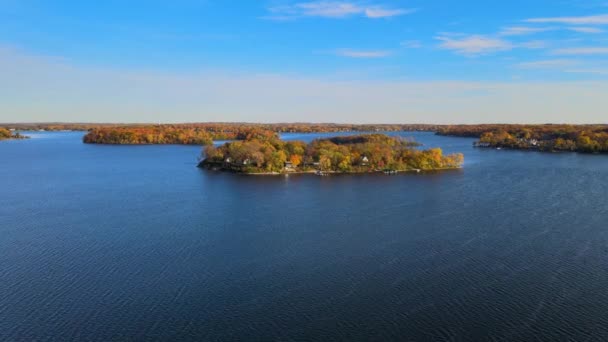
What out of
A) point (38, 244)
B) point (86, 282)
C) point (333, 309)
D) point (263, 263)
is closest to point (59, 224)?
point (38, 244)

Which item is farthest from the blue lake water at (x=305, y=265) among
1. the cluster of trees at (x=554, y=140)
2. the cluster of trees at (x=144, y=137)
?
the cluster of trees at (x=144, y=137)

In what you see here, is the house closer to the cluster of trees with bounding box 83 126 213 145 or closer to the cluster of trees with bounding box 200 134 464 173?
the cluster of trees with bounding box 200 134 464 173

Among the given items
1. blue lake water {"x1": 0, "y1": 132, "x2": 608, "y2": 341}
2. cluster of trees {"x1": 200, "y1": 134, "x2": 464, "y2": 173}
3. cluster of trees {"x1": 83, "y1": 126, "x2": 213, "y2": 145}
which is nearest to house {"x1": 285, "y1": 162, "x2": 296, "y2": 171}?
cluster of trees {"x1": 200, "y1": 134, "x2": 464, "y2": 173}

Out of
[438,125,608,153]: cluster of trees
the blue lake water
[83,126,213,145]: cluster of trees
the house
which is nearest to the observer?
the blue lake water

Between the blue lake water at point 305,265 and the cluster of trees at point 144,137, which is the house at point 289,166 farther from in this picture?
the cluster of trees at point 144,137

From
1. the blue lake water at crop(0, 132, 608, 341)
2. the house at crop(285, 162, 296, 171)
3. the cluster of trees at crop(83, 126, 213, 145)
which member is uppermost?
the cluster of trees at crop(83, 126, 213, 145)

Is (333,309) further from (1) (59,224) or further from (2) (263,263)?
(1) (59,224)

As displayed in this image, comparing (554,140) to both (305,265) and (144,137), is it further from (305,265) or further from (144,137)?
(144,137)
